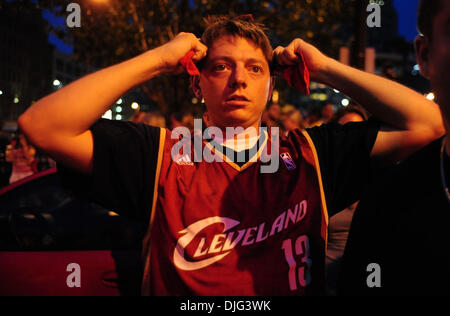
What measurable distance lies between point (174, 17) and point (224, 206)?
12279 mm

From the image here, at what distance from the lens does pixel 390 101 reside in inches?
64.7

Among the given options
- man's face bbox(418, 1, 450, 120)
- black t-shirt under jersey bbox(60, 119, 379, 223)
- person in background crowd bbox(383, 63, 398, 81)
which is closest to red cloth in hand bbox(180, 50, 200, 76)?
black t-shirt under jersey bbox(60, 119, 379, 223)

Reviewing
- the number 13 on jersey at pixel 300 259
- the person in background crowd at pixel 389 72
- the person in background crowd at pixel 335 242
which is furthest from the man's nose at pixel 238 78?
the person in background crowd at pixel 389 72

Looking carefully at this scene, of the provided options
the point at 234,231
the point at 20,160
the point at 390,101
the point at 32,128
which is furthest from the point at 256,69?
the point at 20,160

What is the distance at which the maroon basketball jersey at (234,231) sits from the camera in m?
1.49

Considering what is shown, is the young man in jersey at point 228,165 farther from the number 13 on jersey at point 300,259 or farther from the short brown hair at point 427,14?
the short brown hair at point 427,14

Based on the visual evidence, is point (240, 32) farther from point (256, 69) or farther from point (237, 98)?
point (237, 98)

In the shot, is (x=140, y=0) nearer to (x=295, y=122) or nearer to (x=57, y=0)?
(x=57, y=0)

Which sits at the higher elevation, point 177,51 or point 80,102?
point 177,51

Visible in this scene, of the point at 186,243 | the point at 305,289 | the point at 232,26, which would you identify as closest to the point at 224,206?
the point at 186,243

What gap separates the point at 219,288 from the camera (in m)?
1.47

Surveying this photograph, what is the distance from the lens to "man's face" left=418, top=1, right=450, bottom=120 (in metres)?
1.06

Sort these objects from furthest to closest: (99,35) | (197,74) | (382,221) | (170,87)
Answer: (170,87) < (99,35) < (197,74) < (382,221)

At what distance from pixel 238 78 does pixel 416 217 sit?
83 centimetres
